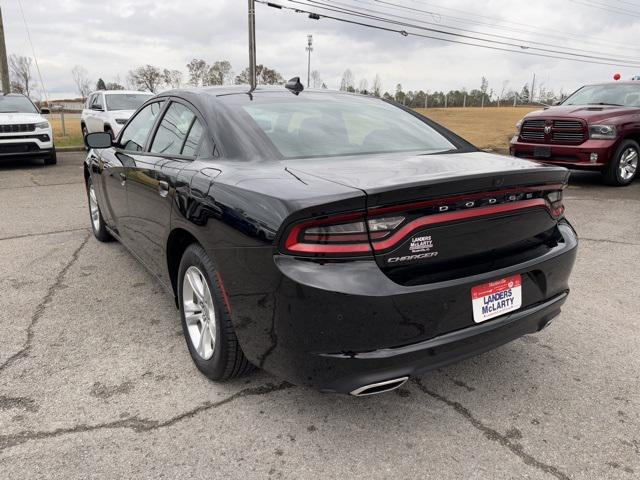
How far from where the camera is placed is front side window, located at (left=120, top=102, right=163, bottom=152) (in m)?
3.74

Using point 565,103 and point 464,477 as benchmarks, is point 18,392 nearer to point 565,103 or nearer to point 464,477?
point 464,477

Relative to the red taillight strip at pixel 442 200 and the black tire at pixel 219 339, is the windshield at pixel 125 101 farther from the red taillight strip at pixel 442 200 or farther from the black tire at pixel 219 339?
the red taillight strip at pixel 442 200

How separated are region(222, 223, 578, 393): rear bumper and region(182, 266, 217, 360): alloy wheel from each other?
0.45 m

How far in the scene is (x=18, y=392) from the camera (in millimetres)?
2627

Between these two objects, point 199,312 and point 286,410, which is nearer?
→ point 286,410

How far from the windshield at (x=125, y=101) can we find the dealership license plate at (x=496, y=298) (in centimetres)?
1265

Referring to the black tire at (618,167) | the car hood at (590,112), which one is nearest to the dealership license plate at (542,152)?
the car hood at (590,112)

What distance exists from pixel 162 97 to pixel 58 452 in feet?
7.93

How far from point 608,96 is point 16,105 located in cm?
1235

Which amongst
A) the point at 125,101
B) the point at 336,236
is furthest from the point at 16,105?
the point at 336,236

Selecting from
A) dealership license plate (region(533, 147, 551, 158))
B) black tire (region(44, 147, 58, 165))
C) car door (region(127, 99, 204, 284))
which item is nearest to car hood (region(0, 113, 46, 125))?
black tire (region(44, 147, 58, 165))

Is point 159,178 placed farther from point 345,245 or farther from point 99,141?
point 345,245

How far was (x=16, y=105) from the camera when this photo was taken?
11594 mm

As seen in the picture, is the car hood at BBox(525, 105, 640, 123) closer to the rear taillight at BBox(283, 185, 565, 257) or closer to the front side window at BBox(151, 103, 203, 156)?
the front side window at BBox(151, 103, 203, 156)
